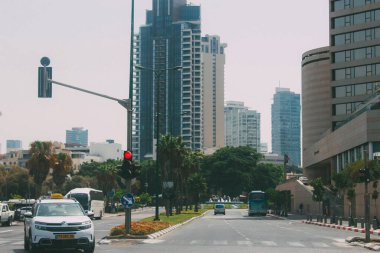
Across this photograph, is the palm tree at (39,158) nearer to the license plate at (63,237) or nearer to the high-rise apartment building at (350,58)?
the high-rise apartment building at (350,58)

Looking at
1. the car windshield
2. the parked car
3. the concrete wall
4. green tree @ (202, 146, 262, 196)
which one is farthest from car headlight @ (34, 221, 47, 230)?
green tree @ (202, 146, 262, 196)

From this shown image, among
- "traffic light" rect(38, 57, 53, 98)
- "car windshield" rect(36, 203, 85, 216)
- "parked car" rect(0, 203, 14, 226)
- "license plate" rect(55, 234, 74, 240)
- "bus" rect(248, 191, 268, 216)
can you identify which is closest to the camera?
"license plate" rect(55, 234, 74, 240)

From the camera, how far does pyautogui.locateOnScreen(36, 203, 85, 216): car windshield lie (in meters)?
21.1

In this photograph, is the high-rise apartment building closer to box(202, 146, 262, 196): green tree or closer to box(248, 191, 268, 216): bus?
box(248, 191, 268, 216): bus

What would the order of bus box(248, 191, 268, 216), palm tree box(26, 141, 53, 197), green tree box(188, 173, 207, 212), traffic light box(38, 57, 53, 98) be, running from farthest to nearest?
green tree box(188, 173, 207, 212) < bus box(248, 191, 268, 216) < palm tree box(26, 141, 53, 197) < traffic light box(38, 57, 53, 98)

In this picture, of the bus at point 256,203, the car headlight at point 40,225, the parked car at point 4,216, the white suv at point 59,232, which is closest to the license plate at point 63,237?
the white suv at point 59,232

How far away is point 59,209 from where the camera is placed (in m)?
21.4

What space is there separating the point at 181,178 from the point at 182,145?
32.7 ft

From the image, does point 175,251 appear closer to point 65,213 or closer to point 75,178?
point 65,213

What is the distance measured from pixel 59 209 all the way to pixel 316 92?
10222 cm

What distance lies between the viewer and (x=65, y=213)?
69.6 feet

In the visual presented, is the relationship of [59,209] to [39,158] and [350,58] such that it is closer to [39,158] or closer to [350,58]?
[39,158]

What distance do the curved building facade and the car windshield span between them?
3884 inches

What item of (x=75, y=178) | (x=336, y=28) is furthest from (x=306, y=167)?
(x=75, y=178)
